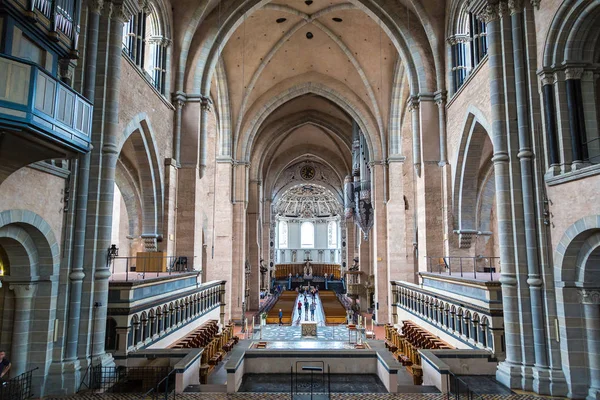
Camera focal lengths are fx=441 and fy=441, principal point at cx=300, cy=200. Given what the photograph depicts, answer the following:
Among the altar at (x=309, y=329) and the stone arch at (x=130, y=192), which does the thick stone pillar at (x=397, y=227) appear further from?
the stone arch at (x=130, y=192)

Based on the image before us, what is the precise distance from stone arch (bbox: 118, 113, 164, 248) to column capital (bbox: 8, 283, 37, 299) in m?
6.80

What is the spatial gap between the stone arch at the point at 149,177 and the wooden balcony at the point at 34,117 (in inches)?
239

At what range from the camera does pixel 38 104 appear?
309 inches

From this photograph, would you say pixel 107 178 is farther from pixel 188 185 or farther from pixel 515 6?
pixel 515 6

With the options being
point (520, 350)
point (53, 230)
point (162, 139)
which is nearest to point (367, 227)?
point (162, 139)

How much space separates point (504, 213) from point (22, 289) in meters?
11.2

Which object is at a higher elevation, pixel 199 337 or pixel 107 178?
pixel 107 178

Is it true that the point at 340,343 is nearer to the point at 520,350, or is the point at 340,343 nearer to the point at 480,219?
the point at 480,219

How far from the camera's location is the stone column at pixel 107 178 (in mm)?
10797

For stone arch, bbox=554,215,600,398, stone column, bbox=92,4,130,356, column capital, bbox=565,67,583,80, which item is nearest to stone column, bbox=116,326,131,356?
stone column, bbox=92,4,130,356

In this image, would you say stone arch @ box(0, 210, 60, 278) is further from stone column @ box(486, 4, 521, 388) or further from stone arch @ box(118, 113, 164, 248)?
stone column @ box(486, 4, 521, 388)

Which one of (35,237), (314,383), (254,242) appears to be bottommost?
(314,383)

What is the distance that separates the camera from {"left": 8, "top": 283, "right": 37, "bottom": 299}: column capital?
9.59 metres

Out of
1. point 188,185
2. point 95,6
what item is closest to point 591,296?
point 95,6
